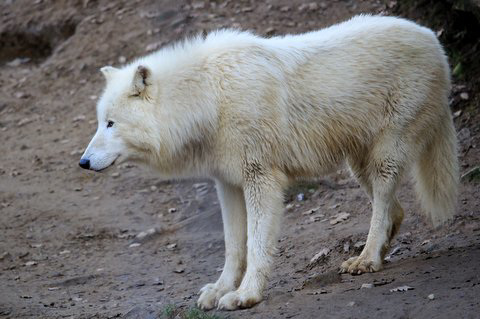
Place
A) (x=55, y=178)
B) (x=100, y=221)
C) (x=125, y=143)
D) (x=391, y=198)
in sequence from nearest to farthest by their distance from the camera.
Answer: (x=125, y=143), (x=391, y=198), (x=100, y=221), (x=55, y=178)

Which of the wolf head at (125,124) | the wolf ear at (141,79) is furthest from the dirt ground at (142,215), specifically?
the wolf ear at (141,79)

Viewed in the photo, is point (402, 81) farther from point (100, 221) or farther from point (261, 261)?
point (100, 221)

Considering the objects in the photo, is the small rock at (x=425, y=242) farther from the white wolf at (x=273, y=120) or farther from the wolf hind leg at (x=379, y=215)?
the wolf hind leg at (x=379, y=215)

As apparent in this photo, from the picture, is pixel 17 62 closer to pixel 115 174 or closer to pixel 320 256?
pixel 115 174

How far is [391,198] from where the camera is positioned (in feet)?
20.7

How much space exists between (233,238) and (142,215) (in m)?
2.94

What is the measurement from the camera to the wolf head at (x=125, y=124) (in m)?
5.79

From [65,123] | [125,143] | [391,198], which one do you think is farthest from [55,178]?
[391,198]

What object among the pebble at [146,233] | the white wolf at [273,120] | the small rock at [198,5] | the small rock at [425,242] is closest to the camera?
the white wolf at [273,120]

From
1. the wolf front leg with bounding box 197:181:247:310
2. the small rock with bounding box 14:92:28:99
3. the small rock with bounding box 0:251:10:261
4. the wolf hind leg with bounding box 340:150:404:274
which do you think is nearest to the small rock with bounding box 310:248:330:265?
the wolf hind leg with bounding box 340:150:404:274

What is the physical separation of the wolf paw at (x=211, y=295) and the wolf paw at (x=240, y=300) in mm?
218

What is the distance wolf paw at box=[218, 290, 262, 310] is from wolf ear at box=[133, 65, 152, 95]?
1.63 meters

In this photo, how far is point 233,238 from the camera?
6121 mm

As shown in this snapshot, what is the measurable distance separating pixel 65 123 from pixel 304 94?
568 cm
